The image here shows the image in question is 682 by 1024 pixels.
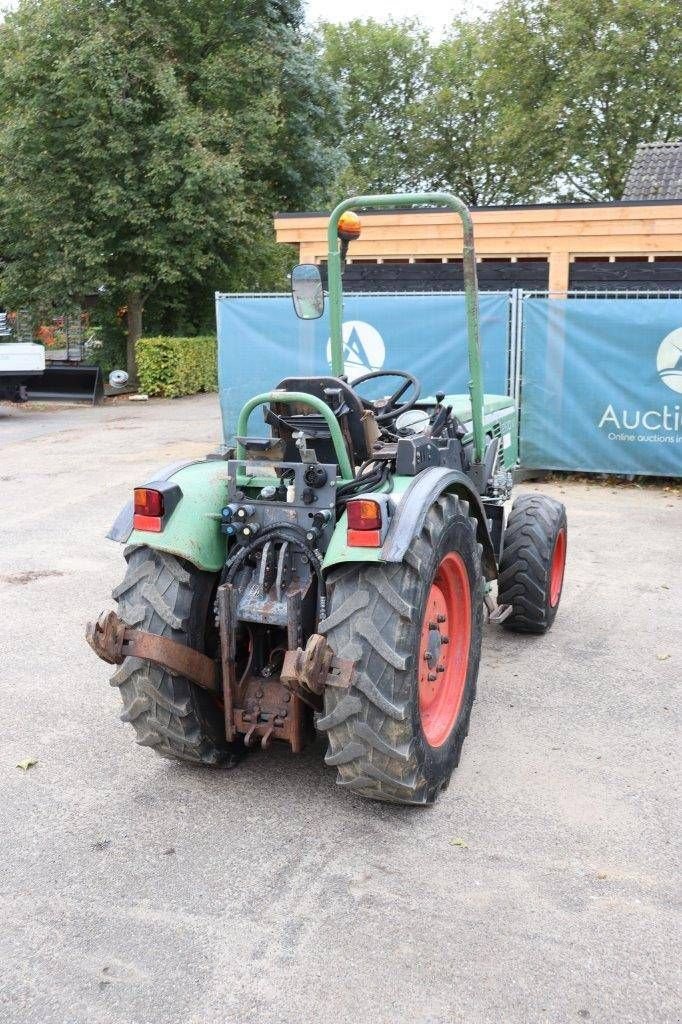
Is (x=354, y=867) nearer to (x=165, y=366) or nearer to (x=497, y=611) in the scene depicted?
(x=497, y=611)

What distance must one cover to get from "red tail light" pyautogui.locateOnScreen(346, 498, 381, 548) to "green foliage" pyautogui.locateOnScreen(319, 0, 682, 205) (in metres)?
24.4

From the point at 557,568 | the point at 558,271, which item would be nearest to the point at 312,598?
the point at 557,568

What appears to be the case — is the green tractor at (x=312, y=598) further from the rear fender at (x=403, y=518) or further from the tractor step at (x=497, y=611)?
the tractor step at (x=497, y=611)

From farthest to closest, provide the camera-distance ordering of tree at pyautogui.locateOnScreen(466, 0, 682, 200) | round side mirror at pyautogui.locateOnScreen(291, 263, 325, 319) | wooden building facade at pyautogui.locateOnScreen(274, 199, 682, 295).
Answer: tree at pyautogui.locateOnScreen(466, 0, 682, 200) → wooden building facade at pyautogui.locateOnScreen(274, 199, 682, 295) → round side mirror at pyautogui.locateOnScreen(291, 263, 325, 319)

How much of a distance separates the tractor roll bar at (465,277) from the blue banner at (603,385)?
5.50 metres

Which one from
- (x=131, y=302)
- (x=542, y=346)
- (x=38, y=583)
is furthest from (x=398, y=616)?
(x=131, y=302)

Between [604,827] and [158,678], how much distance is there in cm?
171

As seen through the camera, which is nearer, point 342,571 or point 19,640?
point 342,571

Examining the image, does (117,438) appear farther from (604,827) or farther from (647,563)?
(604,827)

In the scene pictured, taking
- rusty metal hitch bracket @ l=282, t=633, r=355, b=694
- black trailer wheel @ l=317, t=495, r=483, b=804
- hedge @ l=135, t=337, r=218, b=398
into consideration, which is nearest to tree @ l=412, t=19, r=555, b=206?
hedge @ l=135, t=337, r=218, b=398

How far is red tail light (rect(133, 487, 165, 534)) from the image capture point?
145 inches

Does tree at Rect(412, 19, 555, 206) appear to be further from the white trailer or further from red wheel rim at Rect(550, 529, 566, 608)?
red wheel rim at Rect(550, 529, 566, 608)

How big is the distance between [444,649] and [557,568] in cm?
197

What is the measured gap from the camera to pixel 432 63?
43.5 meters
